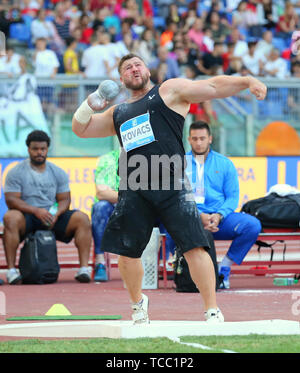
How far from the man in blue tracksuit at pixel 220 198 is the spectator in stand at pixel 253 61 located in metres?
9.22

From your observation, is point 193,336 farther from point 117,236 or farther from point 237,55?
point 237,55

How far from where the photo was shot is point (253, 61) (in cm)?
1956

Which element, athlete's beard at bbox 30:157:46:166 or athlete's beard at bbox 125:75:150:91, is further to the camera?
athlete's beard at bbox 30:157:46:166

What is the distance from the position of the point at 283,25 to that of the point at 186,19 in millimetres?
2798

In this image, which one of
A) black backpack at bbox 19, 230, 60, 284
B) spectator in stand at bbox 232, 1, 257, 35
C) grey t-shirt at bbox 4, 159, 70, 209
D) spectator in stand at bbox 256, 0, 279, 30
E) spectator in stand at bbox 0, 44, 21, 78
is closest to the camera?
black backpack at bbox 19, 230, 60, 284

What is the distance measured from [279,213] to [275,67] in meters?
9.58

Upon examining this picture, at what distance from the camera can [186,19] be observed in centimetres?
2084

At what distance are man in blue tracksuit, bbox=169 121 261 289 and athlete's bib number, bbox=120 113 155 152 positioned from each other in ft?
11.5

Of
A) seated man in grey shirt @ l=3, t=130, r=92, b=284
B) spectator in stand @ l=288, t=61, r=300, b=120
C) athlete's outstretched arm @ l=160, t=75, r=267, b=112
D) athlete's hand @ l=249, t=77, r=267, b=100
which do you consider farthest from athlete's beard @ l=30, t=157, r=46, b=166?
spectator in stand @ l=288, t=61, r=300, b=120

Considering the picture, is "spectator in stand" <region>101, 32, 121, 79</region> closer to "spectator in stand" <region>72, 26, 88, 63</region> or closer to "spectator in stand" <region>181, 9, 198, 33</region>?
"spectator in stand" <region>72, 26, 88, 63</region>

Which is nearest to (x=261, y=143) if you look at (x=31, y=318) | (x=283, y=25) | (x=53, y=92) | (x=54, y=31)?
(x=53, y=92)

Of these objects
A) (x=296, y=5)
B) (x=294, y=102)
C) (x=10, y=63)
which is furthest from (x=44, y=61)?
(x=296, y=5)

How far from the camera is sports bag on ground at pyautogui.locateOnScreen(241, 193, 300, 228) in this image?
1055cm
